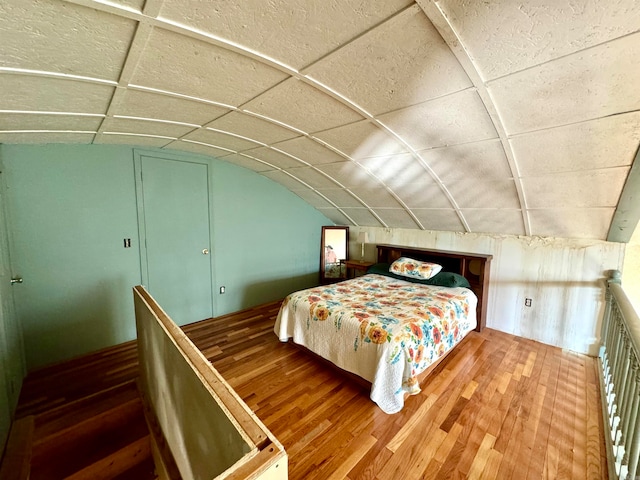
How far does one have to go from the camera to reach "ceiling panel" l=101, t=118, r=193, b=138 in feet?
6.95

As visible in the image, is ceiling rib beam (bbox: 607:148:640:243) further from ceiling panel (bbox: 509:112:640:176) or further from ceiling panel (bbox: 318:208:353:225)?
ceiling panel (bbox: 318:208:353:225)

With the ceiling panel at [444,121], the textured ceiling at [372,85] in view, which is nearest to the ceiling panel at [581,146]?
the textured ceiling at [372,85]

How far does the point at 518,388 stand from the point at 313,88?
278 cm

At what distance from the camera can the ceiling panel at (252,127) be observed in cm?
209

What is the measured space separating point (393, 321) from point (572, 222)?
2.09 meters

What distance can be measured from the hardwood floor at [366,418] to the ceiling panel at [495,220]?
53.3 inches

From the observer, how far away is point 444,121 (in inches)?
68.9

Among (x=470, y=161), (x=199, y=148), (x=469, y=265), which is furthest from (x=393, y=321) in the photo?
(x=199, y=148)

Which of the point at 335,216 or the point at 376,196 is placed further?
the point at 335,216

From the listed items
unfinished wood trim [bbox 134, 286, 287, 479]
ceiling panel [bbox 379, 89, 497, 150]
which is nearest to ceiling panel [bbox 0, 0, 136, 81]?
unfinished wood trim [bbox 134, 286, 287, 479]

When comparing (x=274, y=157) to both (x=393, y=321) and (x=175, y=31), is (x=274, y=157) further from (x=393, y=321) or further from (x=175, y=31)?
(x=393, y=321)

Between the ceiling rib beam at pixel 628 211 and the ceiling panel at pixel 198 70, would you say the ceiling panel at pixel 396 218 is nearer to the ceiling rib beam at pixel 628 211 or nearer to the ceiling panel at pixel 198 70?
the ceiling rib beam at pixel 628 211

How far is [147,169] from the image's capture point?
9.68 feet

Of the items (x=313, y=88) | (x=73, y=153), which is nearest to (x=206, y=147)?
(x=73, y=153)
